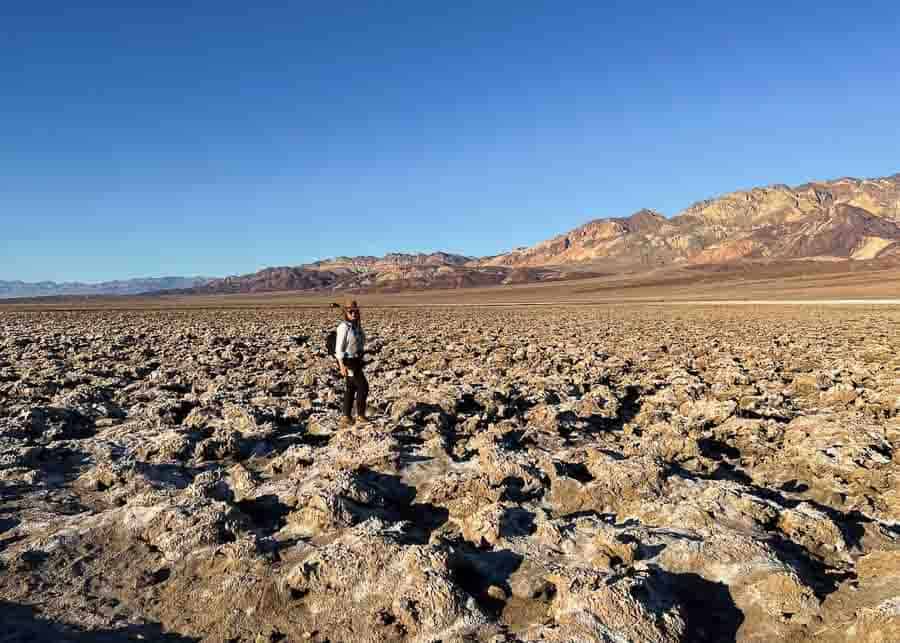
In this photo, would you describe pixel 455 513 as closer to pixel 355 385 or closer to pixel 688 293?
pixel 355 385

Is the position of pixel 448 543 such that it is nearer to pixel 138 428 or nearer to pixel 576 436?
pixel 576 436

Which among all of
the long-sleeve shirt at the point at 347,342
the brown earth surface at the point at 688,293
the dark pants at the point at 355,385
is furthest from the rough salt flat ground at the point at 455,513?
the brown earth surface at the point at 688,293

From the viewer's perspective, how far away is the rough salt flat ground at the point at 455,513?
11.5 feet

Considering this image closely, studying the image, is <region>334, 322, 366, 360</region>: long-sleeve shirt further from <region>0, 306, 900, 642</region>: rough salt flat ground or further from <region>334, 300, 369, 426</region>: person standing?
<region>0, 306, 900, 642</region>: rough salt flat ground

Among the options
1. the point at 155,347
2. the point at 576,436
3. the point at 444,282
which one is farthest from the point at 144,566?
the point at 444,282

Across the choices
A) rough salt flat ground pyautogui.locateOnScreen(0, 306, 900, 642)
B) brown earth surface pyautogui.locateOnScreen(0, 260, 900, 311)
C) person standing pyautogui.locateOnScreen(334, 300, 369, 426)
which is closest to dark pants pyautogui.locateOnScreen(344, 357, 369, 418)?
person standing pyautogui.locateOnScreen(334, 300, 369, 426)

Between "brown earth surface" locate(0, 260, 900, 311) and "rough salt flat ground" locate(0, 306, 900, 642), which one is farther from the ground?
"rough salt flat ground" locate(0, 306, 900, 642)

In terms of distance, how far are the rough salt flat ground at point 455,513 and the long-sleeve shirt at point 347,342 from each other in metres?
0.98

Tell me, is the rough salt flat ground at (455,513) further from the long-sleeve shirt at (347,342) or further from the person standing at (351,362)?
the long-sleeve shirt at (347,342)

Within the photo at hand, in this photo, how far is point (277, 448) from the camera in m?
6.84

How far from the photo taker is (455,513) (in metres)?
5.00

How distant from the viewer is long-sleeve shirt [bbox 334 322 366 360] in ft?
25.2

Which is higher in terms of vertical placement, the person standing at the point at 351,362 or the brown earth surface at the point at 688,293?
the person standing at the point at 351,362

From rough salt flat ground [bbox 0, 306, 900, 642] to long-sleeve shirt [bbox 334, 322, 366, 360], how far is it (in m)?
0.98
